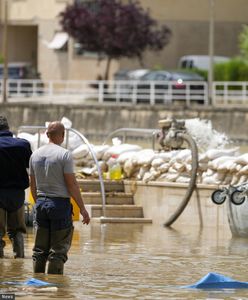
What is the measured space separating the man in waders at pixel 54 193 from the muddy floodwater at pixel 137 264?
0.37m

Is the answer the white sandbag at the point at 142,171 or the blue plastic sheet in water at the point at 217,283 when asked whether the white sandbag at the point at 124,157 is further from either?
the blue plastic sheet in water at the point at 217,283

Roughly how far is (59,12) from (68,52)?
262 centimetres

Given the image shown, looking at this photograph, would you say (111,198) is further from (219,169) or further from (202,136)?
(202,136)

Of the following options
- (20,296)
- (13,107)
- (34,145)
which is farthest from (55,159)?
(13,107)

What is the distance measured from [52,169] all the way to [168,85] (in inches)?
1646

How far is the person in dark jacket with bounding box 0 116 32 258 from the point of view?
16141 mm

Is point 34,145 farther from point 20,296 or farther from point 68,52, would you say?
point 68,52

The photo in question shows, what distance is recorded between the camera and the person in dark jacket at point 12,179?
16141 mm

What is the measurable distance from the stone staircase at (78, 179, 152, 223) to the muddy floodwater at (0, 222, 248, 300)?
0.41 metres

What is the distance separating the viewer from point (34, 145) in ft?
85.7

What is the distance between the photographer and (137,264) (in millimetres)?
16984

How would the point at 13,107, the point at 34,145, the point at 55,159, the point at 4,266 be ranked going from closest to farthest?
the point at 55,159
the point at 4,266
the point at 34,145
the point at 13,107

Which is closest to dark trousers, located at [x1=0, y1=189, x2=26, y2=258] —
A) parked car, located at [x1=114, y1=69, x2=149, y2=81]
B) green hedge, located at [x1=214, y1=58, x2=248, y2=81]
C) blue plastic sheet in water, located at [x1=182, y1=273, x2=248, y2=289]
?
blue plastic sheet in water, located at [x1=182, y1=273, x2=248, y2=289]

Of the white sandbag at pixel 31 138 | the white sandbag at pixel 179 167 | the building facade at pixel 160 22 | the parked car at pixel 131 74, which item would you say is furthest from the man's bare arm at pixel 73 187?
the building facade at pixel 160 22
